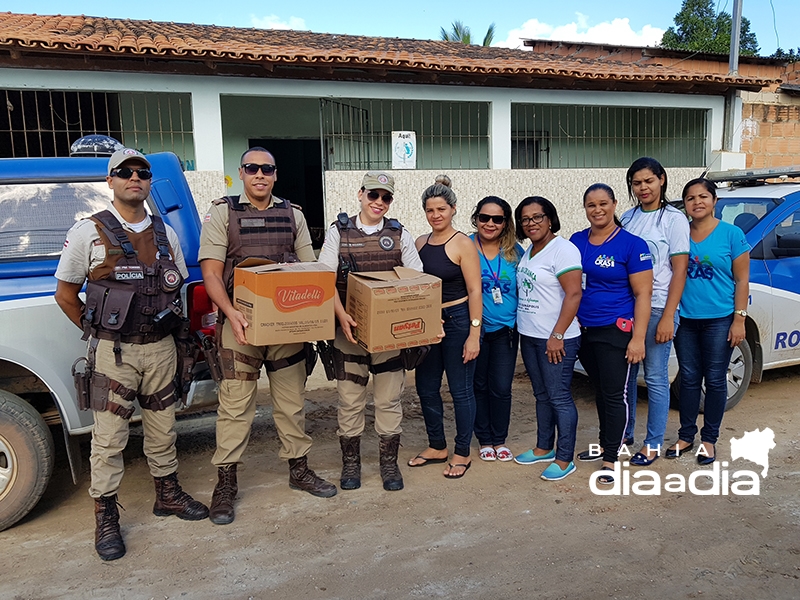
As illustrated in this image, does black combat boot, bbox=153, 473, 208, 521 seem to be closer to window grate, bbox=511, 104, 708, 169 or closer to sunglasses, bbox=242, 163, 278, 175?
sunglasses, bbox=242, 163, 278, 175

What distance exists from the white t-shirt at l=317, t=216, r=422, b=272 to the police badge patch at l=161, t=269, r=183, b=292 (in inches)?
30.9

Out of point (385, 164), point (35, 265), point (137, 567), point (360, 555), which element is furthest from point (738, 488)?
point (385, 164)

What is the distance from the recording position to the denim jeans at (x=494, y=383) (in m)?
3.82

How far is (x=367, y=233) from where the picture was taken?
3.56 m

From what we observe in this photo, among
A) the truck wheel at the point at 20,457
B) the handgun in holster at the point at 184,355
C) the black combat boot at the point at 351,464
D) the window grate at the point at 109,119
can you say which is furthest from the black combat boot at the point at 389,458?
the window grate at the point at 109,119

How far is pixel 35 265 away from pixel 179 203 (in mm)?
787

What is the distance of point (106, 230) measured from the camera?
2.92 meters

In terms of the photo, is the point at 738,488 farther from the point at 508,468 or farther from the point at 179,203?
the point at 179,203

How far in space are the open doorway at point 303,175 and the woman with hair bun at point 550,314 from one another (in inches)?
333

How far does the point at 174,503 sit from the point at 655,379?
285 centimetres

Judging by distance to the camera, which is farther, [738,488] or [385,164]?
[385,164]

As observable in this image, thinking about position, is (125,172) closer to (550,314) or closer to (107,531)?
(107,531)

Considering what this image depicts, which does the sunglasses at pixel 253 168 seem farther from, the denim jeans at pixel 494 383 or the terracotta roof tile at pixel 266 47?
the terracotta roof tile at pixel 266 47

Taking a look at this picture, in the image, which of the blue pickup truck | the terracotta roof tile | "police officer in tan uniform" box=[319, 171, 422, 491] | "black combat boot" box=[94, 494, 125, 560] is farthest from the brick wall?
"black combat boot" box=[94, 494, 125, 560]
